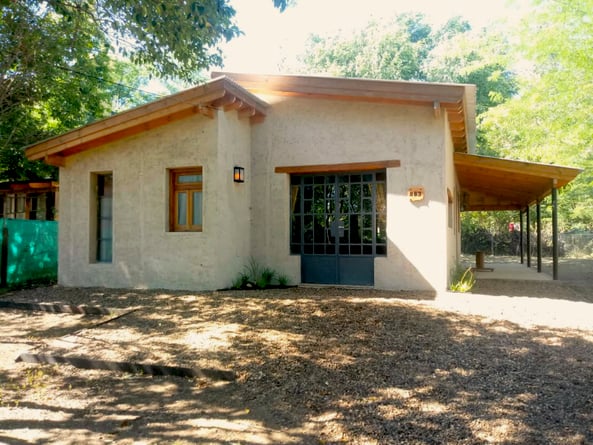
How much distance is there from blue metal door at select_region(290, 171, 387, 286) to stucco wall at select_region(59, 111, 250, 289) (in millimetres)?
1186

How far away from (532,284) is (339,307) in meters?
5.99

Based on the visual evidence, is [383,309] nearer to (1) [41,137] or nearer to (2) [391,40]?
(1) [41,137]

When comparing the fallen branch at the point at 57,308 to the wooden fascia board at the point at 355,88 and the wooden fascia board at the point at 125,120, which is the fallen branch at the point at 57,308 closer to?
the wooden fascia board at the point at 125,120

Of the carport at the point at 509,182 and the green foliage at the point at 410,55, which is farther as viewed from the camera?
the green foliage at the point at 410,55

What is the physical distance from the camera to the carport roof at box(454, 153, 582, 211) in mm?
9250

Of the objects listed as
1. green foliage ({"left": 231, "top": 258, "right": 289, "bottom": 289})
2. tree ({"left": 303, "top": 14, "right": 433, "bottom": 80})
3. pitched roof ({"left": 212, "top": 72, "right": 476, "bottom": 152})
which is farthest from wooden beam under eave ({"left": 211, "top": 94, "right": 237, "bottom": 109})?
tree ({"left": 303, "top": 14, "right": 433, "bottom": 80})

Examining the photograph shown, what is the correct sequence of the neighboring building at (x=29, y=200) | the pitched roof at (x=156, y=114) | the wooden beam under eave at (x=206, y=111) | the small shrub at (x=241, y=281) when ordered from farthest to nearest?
the neighboring building at (x=29, y=200), the small shrub at (x=241, y=281), the wooden beam under eave at (x=206, y=111), the pitched roof at (x=156, y=114)

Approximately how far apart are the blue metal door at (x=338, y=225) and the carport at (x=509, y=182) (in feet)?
9.68

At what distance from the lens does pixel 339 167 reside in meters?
8.38

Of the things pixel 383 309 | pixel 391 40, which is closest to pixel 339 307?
pixel 383 309

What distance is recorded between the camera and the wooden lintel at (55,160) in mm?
8680

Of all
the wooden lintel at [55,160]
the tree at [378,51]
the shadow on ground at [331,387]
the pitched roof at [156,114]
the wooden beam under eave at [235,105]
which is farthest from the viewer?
the tree at [378,51]

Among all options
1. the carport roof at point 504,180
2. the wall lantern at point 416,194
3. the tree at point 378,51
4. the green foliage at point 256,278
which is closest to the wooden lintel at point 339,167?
the wall lantern at point 416,194

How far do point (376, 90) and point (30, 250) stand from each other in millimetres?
8731
